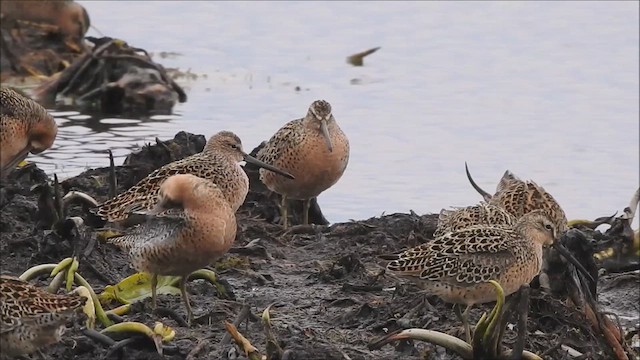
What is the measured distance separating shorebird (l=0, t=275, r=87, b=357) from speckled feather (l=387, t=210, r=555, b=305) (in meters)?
1.53

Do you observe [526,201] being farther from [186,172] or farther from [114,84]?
[114,84]

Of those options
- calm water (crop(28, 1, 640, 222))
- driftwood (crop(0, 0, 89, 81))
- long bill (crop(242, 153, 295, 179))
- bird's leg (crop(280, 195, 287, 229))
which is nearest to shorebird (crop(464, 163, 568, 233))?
long bill (crop(242, 153, 295, 179))

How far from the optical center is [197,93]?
1433cm

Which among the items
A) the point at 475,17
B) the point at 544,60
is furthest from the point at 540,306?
the point at 475,17

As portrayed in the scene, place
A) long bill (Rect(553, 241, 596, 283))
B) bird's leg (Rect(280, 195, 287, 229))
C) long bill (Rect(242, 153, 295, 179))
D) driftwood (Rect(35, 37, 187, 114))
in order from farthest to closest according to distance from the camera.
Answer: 1. driftwood (Rect(35, 37, 187, 114))
2. bird's leg (Rect(280, 195, 287, 229))
3. long bill (Rect(242, 153, 295, 179))
4. long bill (Rect(553, 241, 596, 283))

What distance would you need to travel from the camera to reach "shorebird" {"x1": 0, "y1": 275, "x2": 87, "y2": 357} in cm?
559

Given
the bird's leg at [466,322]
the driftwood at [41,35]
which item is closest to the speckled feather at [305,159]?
the bird's leg at [466,322]

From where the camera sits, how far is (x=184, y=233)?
6.32m

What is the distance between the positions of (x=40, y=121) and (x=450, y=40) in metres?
8.59

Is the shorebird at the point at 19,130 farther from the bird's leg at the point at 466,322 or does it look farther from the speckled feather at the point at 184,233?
the bird's leg at the point at 466,322

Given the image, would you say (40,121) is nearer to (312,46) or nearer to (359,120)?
(359,120)

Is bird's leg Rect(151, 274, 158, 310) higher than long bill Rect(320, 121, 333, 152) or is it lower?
lower

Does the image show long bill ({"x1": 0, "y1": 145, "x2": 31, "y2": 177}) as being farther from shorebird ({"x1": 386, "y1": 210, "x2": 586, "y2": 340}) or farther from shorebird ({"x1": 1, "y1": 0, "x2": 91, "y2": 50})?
shorebird ({"x1": 1, "y1": 0, "x2": 91, "y2": 50})

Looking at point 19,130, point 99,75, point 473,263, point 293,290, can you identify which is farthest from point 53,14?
point 473,263
